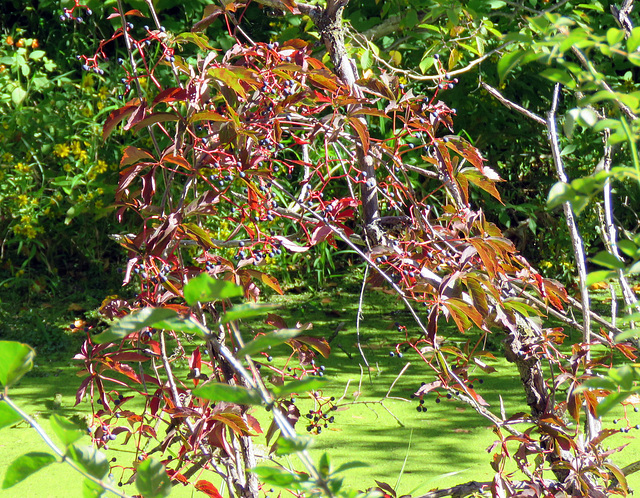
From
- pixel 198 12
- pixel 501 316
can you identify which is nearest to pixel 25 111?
pixel 198 12

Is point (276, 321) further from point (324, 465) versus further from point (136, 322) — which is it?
point (136, 322)

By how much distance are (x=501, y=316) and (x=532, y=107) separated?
3.01 m

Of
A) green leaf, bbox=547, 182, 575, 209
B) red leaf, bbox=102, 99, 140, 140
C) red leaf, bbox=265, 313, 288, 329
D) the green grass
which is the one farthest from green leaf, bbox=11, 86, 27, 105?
green leaf, bbox=547, 182, 575, 209

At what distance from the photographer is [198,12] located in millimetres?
3658

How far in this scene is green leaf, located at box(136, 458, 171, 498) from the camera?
0.58 meters

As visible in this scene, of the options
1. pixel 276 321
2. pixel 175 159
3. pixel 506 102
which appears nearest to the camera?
pixel 175 159

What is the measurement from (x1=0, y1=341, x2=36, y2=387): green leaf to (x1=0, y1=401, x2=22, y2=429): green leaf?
0.02 metres

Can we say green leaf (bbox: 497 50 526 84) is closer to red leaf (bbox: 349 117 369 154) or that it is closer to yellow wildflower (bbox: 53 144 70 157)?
red leaf (bbox: 349 117 369 154)

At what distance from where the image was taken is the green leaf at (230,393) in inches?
20.7

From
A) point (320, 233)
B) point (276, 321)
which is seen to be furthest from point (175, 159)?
point (276, 321)

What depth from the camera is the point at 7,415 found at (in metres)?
0.54

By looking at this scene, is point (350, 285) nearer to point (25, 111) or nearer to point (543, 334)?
point (25, 111)

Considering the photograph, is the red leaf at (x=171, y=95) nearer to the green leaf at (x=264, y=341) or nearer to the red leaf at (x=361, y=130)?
the red leaf at (x=361, y=130)

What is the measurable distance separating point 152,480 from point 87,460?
0.07 meters
